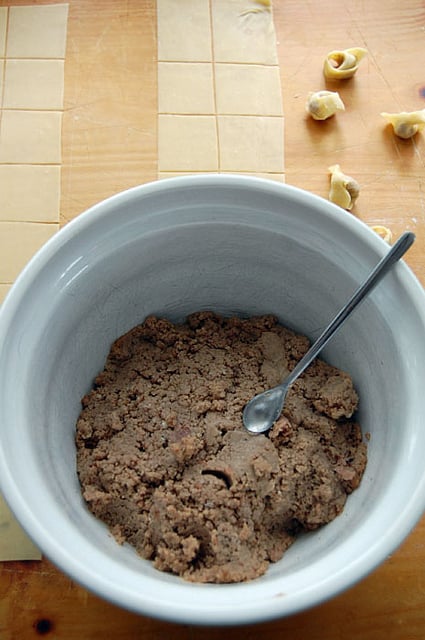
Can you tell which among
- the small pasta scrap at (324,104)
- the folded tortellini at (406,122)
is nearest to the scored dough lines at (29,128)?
the small pasta scrap at (324,104)

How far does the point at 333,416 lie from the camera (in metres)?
0.78

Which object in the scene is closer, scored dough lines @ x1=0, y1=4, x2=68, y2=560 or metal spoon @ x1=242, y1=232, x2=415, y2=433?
metal spoon @ x1=242, y1=232, x2=415, y2=433

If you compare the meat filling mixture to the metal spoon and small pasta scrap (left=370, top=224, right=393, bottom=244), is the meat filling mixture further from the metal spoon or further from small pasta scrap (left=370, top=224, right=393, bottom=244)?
small pasta scrap (left=370, top=224, right=393, bottom=244)

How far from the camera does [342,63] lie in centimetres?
113

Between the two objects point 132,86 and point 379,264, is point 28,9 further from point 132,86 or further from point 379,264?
point 379,264

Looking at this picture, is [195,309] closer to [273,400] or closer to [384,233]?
[273,400]

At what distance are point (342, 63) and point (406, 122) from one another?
0.15 m

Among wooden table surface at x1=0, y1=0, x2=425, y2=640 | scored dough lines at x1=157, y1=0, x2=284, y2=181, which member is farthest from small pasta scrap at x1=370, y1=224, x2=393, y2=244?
scored dough lines at x1=157, y1=0, x2=284, y2=181

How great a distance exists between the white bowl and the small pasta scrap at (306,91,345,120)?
387 millimetres

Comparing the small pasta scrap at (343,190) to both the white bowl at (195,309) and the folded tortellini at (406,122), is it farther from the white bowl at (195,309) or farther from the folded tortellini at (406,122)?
the white bowl at (195,309)

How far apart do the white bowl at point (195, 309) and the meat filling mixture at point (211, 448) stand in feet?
0.06

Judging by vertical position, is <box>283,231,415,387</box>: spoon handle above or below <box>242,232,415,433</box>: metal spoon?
above

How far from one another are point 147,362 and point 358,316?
259 millimetres

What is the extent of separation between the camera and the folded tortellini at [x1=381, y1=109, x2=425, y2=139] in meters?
1.08
